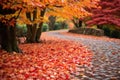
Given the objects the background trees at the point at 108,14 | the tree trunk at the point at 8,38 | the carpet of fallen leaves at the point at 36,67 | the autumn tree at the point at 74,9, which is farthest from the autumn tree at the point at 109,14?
the tree trunk at the point at 8,38

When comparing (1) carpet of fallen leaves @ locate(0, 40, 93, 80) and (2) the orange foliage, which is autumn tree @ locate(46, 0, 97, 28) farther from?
(1) carpet of fallen leaves @ locate(0, 40, 93, 80)

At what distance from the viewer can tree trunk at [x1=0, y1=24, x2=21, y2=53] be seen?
40.8 feet

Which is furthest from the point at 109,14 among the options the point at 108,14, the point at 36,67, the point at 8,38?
the point at 36,67

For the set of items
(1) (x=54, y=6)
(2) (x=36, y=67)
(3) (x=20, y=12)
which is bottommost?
(2) (x=36, y=67)

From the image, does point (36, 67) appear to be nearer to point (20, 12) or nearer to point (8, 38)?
point (8, 38)

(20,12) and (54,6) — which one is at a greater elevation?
(54,6)

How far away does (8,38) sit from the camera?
12617mm

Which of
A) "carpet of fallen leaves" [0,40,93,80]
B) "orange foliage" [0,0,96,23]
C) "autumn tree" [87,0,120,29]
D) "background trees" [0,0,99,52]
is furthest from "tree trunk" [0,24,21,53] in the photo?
"autumn tree" [87,0,120,29]

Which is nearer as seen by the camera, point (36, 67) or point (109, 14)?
point (36, 67)

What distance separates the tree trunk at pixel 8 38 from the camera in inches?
490

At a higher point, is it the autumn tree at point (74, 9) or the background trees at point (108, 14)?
the autumn tree at point (74, 9)

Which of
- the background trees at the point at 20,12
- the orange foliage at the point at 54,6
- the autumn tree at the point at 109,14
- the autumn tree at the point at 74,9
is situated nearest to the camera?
the orange foliage at the point at 54,6

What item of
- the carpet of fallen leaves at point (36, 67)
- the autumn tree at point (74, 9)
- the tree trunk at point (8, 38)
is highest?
the autumn tree at point (74, 9)

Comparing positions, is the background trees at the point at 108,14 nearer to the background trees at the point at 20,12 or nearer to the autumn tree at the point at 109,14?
the autumn tree at the point at 109,14
